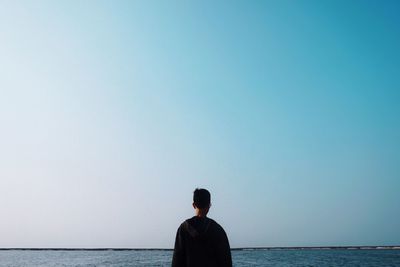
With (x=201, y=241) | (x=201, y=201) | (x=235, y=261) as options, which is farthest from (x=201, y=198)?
(x=235, y=261)

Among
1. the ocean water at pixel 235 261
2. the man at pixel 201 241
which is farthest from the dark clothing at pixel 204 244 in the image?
the ocean water at pixel 235 261

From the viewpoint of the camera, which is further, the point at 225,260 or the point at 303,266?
the point at 303,266

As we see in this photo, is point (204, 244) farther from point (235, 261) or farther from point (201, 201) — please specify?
point (235, 261)

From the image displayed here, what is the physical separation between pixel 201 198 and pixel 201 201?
3 cm

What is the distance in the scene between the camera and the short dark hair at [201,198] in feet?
12.6

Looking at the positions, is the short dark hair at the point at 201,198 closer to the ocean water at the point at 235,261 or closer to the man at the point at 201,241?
the man at the point at 201,241

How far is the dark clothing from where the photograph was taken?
12.2ft

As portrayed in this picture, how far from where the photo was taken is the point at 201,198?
153 inches

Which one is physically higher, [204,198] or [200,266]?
[204,198]

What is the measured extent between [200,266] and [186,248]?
0.78 feet

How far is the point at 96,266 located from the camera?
59375 millimetres

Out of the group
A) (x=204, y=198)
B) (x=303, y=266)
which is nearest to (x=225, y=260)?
(x=204, y=198)

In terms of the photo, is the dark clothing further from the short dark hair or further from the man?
the short dark hair

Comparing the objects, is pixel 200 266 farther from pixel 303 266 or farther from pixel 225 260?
pixel 303 266
